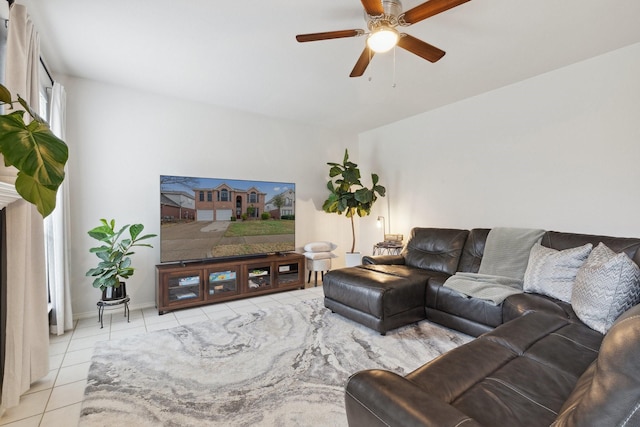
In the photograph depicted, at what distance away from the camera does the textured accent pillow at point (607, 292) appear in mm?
1719

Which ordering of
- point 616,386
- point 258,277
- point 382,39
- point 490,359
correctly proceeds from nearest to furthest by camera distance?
point 616,386, point 490,359, point 382,39, point 258,277

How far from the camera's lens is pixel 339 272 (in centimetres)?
315

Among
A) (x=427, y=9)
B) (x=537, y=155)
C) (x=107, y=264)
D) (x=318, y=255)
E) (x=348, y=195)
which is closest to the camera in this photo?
(x=427, y=9)

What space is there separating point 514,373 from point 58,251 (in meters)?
3.52

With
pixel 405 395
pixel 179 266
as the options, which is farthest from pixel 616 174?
pixel 179 266

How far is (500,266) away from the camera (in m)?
2.89

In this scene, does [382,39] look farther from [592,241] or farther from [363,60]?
[592,241]

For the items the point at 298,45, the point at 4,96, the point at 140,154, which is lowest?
the point at 4,96

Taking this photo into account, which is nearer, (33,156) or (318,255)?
(33,156)

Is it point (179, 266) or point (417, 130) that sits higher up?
point (417, 130)

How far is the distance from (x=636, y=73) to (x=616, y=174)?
0.85 m

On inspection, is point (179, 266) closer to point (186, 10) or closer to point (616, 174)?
point (186, 10)

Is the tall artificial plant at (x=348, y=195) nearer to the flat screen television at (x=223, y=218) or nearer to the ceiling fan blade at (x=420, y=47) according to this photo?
the flat screen television at (x=223, y=218)

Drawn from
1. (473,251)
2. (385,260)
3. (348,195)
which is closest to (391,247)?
(385,260)
